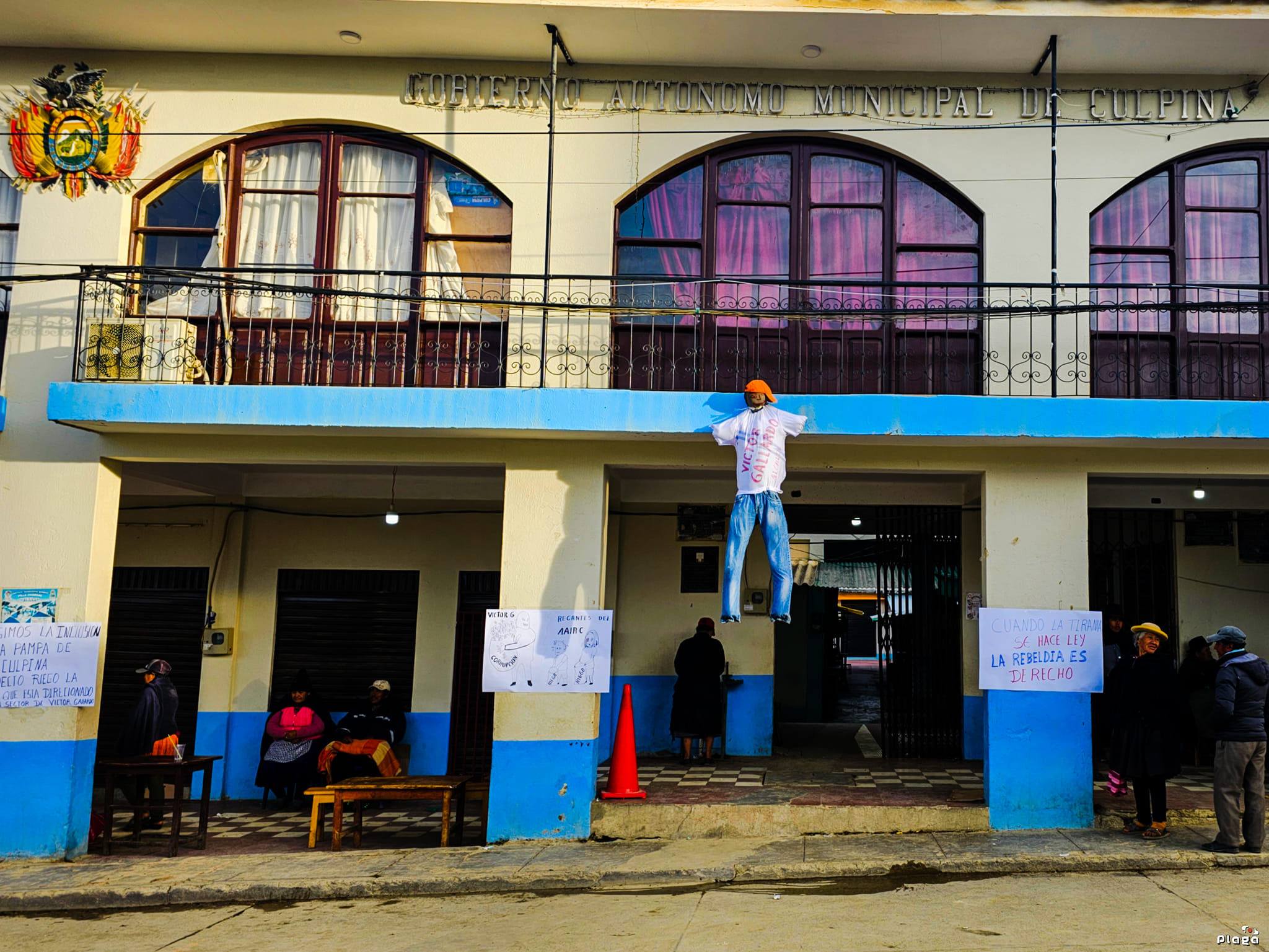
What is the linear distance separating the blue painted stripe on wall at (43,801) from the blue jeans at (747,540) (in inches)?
231

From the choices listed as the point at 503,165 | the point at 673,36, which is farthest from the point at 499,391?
the point at 673,36

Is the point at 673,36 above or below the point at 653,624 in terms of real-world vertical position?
above

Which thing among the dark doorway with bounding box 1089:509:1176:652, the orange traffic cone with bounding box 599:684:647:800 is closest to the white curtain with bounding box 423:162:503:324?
the orange traffic cone with bounding box 599:684:647:800

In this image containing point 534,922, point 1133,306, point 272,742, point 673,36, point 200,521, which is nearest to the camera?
point 534,922

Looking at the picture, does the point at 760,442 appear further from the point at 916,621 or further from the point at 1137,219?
the point at 916,621

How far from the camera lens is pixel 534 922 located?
7.34 metres

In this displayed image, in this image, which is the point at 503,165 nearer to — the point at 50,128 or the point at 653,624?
the point at 50,128

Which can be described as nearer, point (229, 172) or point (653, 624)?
point (229, 172)

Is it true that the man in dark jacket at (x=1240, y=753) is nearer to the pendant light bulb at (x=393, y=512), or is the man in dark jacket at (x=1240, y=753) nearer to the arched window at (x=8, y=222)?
the pendant light bulb at (x=393, y=512)

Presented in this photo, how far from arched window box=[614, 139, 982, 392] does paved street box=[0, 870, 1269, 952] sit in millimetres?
4584

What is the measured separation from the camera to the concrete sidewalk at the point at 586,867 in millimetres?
8289

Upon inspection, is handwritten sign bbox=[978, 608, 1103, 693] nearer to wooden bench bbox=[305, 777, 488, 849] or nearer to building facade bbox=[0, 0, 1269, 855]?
building facade bbox=[0, 0, 1269, 855]

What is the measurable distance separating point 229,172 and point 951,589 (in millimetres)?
9275

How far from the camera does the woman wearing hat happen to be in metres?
8.76
